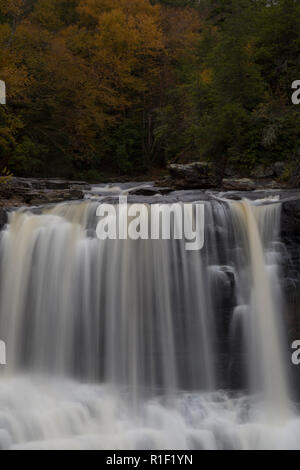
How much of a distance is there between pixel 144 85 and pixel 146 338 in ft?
80.4

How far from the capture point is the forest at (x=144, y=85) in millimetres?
17766

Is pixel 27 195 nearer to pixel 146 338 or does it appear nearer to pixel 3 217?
pixel 3 217

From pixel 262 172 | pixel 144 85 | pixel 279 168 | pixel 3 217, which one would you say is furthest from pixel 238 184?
pixel 144 85

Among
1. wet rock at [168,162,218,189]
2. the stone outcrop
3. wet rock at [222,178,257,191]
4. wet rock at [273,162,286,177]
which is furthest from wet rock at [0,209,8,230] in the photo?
wet rock at [273,162,286,177]

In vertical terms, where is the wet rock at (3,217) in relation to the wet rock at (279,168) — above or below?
below

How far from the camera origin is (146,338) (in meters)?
8.69

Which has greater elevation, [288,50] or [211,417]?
[288,50]

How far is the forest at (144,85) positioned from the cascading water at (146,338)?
28.3ft

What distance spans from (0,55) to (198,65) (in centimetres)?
1183

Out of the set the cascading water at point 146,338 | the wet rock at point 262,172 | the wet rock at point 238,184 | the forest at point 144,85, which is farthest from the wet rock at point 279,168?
the cascading water at point 146,338

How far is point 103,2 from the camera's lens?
31.6 meters

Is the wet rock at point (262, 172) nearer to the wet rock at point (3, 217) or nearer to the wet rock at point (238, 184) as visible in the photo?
the wet rock at point (238, 184)

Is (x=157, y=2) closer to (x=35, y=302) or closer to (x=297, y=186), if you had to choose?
(x=297, y=186)

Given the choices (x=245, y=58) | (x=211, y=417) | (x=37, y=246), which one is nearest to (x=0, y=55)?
(x=245, y=58)
